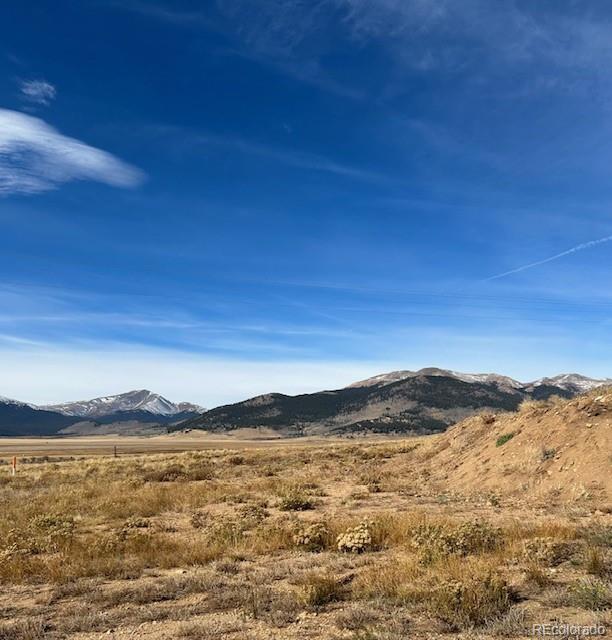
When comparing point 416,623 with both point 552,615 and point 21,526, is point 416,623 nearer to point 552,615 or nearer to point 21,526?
point 552,615

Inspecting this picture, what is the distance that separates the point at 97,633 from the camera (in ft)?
25.1

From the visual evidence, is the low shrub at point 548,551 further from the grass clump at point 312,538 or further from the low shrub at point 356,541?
the grass clump at point 312,538

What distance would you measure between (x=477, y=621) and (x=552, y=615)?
3.79 feet

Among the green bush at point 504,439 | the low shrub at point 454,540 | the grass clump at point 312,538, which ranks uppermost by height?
the green bush at point 504,439

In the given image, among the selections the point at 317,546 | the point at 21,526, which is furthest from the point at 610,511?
the point at 21,526

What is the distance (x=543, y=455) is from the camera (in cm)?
2216

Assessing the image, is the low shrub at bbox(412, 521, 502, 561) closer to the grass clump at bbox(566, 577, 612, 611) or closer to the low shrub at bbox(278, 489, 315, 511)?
the grass clump at bbox(566, 577, 612, 611)

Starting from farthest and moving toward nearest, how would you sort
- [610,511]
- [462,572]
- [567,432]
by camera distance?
[567,432]
[610,511]
[462,572]

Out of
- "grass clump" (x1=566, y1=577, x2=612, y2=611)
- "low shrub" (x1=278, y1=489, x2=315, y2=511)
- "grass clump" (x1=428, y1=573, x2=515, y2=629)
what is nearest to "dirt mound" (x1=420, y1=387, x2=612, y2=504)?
"low shrub" (x1=278, y1=489, x2=315, y2=511)
